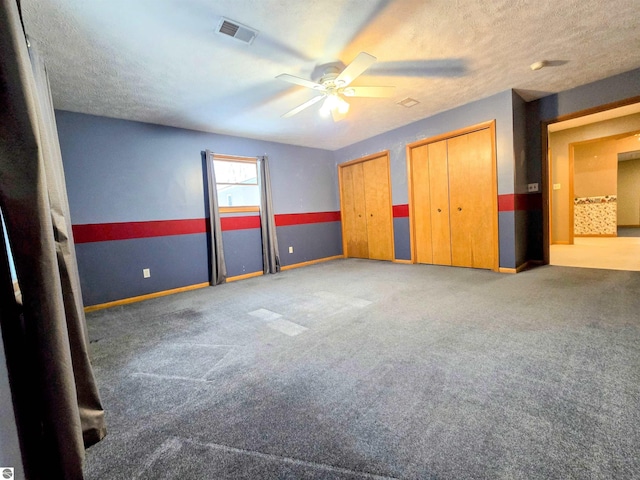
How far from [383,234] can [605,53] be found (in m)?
3.50

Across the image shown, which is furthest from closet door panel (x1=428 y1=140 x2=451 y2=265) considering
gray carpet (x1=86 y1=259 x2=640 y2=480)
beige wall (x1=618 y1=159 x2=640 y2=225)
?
beige wall (x1=618 y1=159 x2=640 y2=225)

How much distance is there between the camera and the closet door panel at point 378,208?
5.04m

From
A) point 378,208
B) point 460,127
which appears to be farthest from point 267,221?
point 460,127

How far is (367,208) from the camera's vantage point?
5434 millimetres

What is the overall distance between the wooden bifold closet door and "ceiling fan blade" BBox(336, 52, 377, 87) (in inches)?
105

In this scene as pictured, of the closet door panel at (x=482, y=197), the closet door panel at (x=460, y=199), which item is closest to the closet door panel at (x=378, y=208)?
the closet door panel at (x=460, y=199)

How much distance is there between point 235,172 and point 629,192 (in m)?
11.1

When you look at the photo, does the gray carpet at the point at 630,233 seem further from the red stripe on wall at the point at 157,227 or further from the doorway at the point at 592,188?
the red stripe on wall at the point at 157,227

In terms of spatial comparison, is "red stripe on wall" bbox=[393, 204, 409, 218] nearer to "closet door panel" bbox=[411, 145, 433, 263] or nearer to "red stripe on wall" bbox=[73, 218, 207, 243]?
"closet door panel" bbox=[411, 145, 433, 263]

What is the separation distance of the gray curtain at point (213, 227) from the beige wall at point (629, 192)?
11385 mm

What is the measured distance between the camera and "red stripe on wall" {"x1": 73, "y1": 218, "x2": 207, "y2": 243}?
326 centimetres

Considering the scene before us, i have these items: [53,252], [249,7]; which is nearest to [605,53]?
[249,7]

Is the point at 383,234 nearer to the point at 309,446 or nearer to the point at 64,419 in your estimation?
the point at 309,446

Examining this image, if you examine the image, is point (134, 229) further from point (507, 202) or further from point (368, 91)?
point (507, 202)
